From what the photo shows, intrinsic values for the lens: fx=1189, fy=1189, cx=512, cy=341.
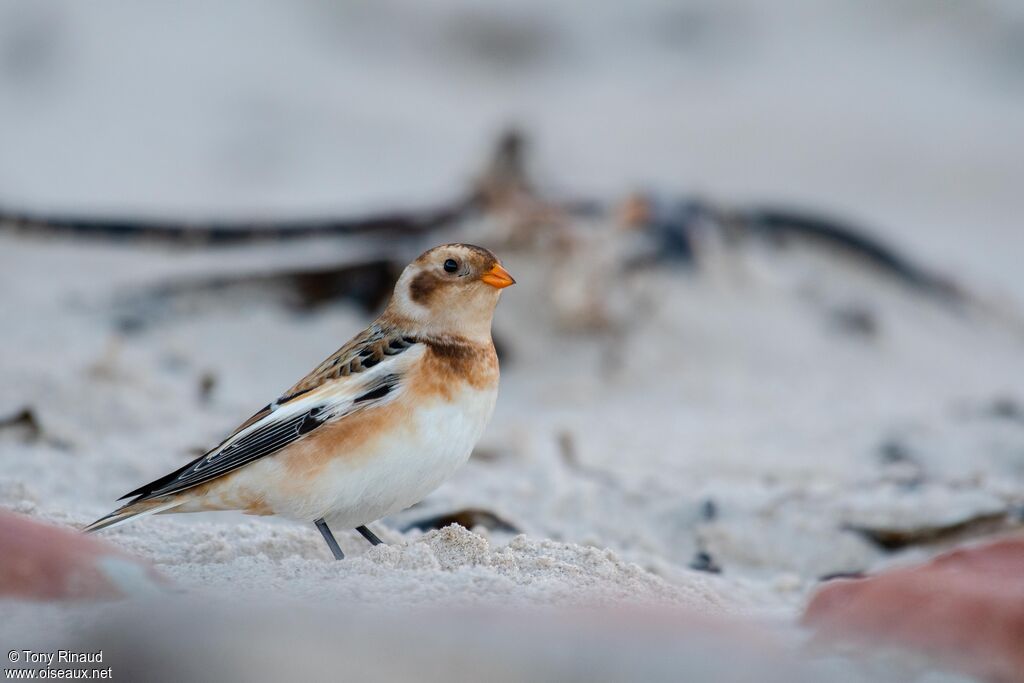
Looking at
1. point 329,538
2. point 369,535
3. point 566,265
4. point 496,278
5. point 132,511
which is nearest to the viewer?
point 132,511

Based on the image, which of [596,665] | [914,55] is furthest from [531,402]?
[914,55]

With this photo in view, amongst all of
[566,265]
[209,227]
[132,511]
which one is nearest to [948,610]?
[132,511]

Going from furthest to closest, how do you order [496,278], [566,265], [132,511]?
[566,265] → [496,278] → [132,511]

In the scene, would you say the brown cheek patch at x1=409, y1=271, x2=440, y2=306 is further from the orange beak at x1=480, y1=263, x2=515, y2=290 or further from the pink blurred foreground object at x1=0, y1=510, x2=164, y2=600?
the pink blurred foreground object at x1=0, y1=510, x2=164, y2=600

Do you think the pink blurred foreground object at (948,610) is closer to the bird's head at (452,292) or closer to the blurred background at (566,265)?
the blurred background at (566,265)

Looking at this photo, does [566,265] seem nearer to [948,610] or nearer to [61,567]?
[948,610]

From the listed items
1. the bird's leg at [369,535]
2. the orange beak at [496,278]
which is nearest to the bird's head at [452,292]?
the orange beak at [496,278]

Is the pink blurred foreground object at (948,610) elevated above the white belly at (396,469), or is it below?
below
